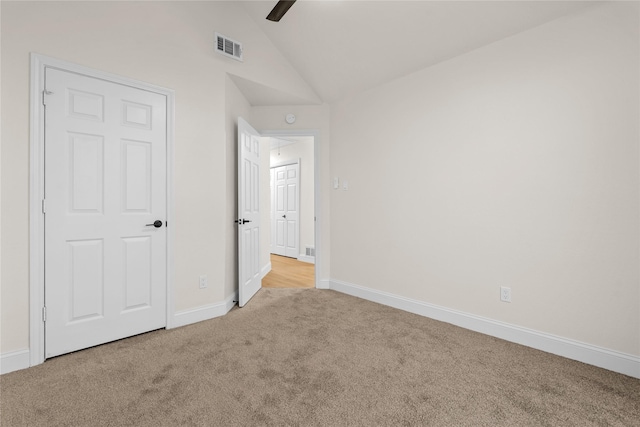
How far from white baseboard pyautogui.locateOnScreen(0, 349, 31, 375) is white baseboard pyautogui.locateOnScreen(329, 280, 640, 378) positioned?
297 cm

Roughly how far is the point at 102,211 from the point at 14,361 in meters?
1.08

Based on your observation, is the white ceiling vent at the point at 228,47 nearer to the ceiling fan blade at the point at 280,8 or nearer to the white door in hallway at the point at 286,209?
the ceiling fan blade at the point at 280,8

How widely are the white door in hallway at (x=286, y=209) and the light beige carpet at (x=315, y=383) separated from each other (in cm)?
408

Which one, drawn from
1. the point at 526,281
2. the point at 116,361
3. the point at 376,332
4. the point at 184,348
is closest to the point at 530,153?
the point at 526,281

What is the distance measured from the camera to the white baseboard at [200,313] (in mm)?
2633

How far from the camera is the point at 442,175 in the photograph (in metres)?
2.83

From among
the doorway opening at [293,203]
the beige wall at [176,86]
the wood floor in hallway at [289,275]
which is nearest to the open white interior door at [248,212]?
the beige wall at [176,86]

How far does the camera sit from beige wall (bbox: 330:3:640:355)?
6.38 ft

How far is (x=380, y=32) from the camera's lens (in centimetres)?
273

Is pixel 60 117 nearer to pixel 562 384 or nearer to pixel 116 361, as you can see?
pixel 116 361

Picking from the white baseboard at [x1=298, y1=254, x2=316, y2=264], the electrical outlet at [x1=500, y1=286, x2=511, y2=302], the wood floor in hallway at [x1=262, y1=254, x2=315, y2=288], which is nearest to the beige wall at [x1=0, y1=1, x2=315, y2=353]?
the wood floor in hallway at [x1=262, y1=254, x2=315, y2=288]

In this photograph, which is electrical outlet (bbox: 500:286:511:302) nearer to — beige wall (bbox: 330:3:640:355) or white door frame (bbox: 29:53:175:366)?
beige wall (bbox: 330:3:640:355)

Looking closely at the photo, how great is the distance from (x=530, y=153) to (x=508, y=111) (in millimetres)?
398

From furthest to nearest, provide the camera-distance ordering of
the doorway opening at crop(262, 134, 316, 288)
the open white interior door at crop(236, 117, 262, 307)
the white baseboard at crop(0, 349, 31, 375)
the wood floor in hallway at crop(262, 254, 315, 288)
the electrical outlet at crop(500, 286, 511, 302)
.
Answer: the doorway opening at crop(262, 134, 316, 288) < the wood floor in hallway at crop(262, 254, 315, 288) < the open white interior door at crop(236, 117, 262, 307) < the electrical outlet at crop(500, 286, 511, 302) < the white baseboard at crop(0, 349, 31, 375)
